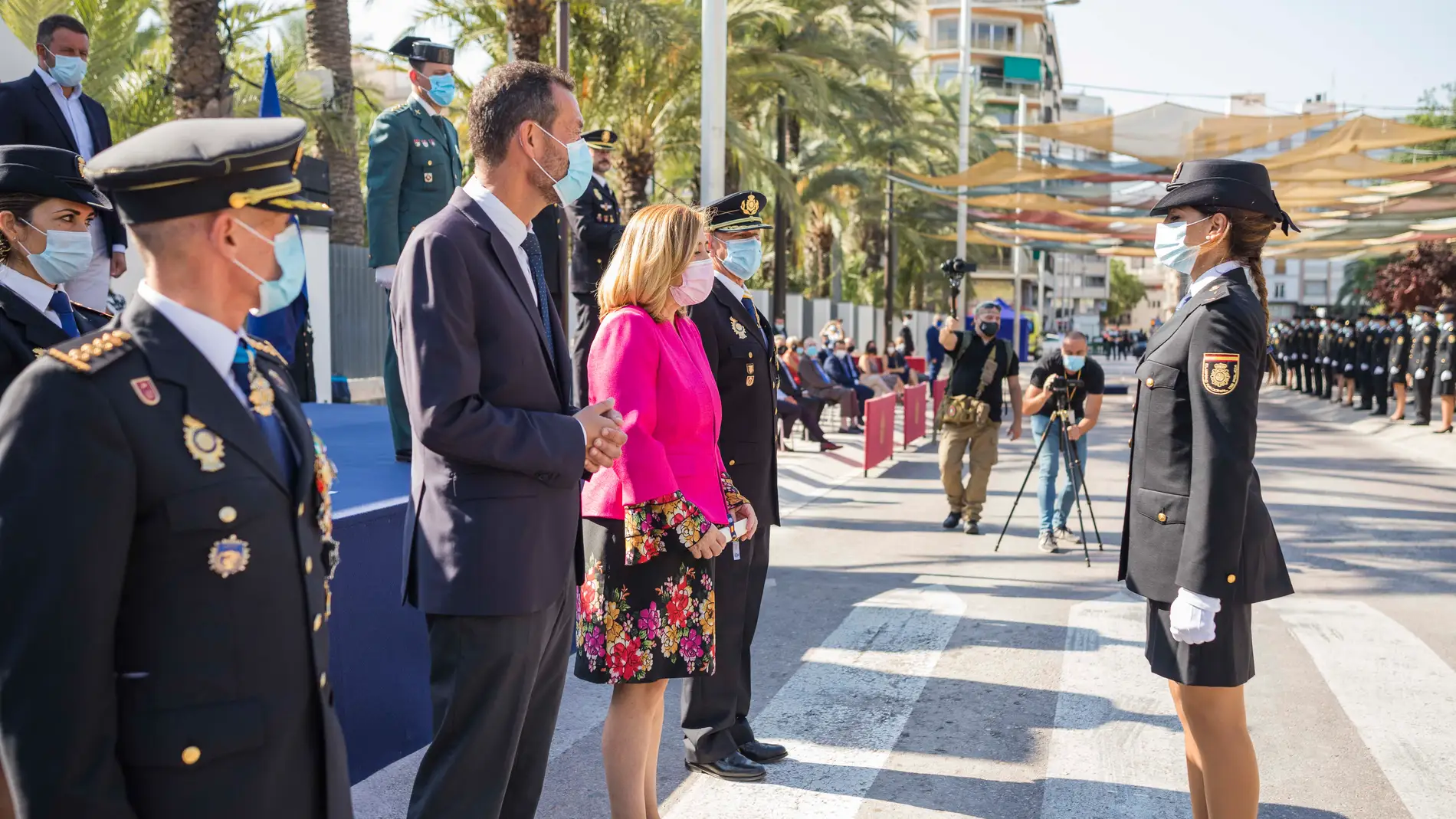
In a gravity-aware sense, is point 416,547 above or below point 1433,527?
above

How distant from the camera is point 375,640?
14.1 ft

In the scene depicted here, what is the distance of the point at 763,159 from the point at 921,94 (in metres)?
18.2

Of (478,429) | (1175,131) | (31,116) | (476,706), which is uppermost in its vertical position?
(1175,131)

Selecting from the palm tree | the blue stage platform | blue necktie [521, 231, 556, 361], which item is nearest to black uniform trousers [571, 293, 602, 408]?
the blue stage platform

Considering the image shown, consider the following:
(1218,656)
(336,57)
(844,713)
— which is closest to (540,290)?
(1218,656)

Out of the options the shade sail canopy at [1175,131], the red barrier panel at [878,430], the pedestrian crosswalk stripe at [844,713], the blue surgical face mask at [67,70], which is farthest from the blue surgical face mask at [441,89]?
the shade sail canopy at [1175,131]

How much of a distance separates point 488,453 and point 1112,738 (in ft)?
11.3

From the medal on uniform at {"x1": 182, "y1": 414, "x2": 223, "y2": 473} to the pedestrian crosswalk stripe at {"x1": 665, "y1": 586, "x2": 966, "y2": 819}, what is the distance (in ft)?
8.85

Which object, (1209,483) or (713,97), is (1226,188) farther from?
(713,97)

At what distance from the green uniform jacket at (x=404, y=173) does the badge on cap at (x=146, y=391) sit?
11.6 ft

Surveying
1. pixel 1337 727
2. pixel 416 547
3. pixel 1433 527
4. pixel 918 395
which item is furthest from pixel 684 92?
pixel 416 547

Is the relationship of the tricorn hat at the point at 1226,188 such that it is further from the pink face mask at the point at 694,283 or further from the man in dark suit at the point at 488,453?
the man in dark suit at the point at 488,453

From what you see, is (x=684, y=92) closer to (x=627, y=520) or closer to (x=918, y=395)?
(x=918, y=395)

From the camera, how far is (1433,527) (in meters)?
10.5
